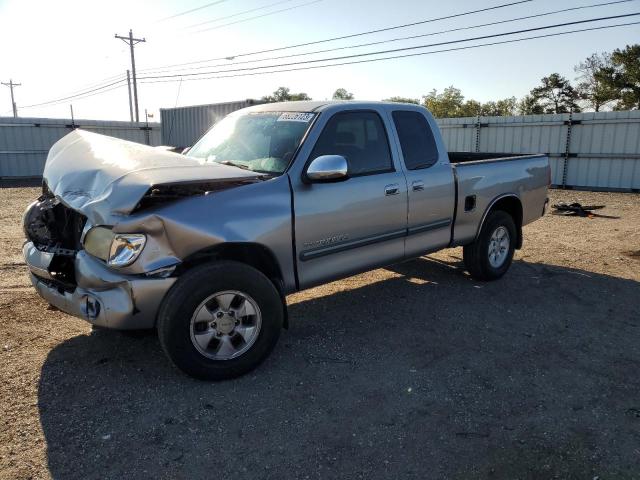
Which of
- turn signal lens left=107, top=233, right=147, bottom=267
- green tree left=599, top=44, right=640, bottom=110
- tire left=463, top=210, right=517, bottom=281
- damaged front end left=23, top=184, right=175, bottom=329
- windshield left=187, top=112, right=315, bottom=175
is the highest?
green tree left=599, top=44, right=640, bottom=110

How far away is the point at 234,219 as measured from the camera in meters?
3.46

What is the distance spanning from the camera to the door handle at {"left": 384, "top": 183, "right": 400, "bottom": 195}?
4.50 metres

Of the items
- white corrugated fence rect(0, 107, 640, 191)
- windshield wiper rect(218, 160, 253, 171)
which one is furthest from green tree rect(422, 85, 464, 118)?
windshield wiper rect(218, 160, 253, 171)

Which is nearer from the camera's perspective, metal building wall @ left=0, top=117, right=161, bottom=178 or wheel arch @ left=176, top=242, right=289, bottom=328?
wheel arch @ left=176, top=242, right=289, bottom=328

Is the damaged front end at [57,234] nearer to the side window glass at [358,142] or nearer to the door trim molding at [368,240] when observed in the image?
the door trim molding at [368,240]

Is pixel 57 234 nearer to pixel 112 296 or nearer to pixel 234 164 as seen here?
pixel 112 296

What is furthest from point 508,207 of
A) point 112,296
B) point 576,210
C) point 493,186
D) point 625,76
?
point 625,76

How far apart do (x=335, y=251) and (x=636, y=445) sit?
7.86 ft

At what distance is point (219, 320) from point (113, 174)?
4.00ft

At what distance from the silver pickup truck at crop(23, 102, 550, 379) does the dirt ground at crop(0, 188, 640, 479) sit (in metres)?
0.47

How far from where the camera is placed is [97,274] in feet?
→ 10.5

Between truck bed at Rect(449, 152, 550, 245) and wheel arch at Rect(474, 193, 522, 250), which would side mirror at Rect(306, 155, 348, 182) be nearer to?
truck bed at Rect(449, 152, 550, 245)

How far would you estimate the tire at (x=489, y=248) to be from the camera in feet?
19.1

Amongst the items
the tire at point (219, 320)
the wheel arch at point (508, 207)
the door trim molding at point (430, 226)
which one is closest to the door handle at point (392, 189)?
the door trim molding at point (430, 226)
